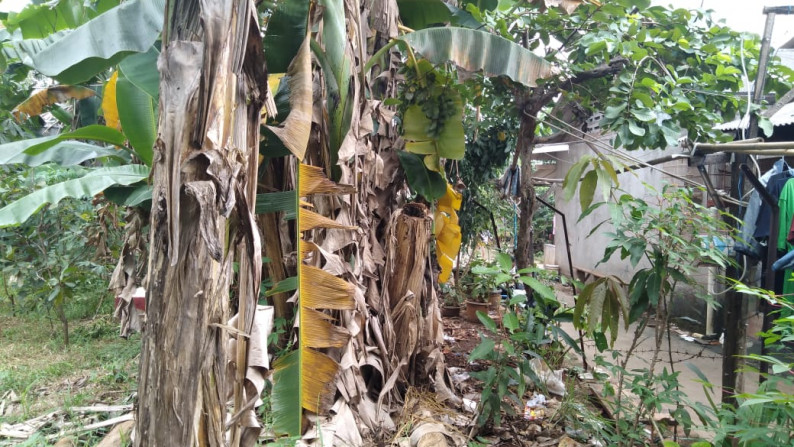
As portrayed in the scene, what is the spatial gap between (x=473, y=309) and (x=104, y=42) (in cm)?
502

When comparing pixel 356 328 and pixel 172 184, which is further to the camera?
pixel 356 328

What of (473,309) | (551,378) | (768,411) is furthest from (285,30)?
(473,309)

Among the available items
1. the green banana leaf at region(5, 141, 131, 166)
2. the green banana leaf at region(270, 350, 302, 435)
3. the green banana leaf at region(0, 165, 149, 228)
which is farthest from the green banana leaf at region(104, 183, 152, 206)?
the green banana leaf at region(270, 350, 302, 435)

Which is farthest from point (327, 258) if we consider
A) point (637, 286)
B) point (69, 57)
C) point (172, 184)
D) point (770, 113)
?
point (770, 113)

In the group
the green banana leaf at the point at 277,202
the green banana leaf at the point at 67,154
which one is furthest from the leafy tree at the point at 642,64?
the green banana leaf at the point at 67,154

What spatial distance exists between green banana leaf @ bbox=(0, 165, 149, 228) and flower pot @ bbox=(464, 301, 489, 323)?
417 cm

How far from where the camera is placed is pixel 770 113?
9.27ft

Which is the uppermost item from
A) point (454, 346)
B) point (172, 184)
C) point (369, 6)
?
point (369, 6)

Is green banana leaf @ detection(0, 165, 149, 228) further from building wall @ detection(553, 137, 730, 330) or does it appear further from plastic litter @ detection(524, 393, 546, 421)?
building wall @ detection(553, 137, 730, 330)

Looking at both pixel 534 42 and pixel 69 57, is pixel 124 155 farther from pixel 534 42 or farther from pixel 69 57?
pixel 534 42

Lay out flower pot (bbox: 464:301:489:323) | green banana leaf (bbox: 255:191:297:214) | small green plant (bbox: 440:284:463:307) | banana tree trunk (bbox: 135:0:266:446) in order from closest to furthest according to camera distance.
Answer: banana tree trunk (bbox: 135:0:266:446) → green banana leaf (bbox: 255:191:297:214) → flower pot (bbox: 464:301:489:323) → small green plant (bbox: 440:284:463:307)

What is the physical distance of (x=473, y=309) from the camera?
5867mm

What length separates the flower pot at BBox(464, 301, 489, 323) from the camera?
567 cm

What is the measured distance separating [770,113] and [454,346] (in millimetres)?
3310
